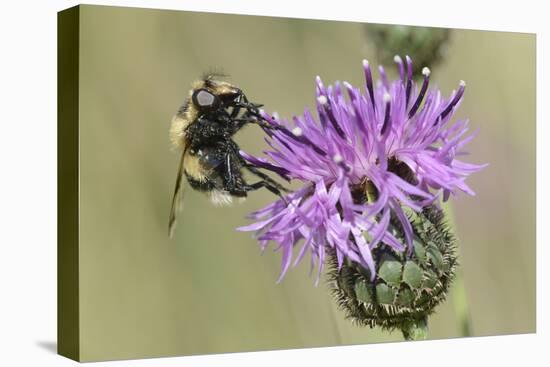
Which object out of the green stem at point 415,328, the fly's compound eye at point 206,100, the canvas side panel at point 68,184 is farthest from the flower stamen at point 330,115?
the canvas side panel at point 68,184

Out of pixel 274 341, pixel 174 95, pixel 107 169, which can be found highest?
pixel 174 95

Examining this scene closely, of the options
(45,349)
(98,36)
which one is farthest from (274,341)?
(98,36)

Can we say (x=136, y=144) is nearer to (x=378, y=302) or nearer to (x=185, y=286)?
(x=185, y=286)

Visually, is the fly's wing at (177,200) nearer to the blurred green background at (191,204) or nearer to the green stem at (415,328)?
the blurred green background at (191,204)

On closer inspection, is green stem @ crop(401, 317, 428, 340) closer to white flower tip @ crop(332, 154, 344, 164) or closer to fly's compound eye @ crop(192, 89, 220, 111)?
white flower tip @ crop(332, 154, 344, 164)

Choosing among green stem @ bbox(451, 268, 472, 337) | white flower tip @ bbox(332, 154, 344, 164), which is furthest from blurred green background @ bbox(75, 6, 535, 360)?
white flower tip @ bbox(332, 154, 344, 164)

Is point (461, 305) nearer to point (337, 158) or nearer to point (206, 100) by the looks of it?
point (337, 158)

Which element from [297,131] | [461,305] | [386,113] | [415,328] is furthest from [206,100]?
[461,305]
